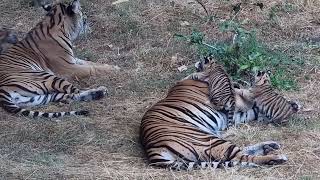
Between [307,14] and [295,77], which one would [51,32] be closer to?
[295,77]

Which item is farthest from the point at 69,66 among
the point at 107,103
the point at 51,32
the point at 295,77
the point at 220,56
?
the point at 295,77

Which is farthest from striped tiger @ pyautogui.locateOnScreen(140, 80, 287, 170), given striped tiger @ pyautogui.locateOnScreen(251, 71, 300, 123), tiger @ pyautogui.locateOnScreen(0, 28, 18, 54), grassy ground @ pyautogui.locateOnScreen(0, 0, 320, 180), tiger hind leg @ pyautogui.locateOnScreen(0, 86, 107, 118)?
tiger @ pyautogui.locateOnScreen(0, 28, 18, 54)

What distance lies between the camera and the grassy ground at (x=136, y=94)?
601 cm

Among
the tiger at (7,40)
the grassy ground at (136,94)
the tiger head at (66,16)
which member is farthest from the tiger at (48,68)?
the tiger at (7,40)

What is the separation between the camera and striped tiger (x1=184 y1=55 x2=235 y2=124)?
6.85 metres

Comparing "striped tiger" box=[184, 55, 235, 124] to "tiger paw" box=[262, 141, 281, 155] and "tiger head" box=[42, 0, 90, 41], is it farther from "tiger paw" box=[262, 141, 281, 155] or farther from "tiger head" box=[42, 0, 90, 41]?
"tiger head" box=[42, 0, 90, 41]

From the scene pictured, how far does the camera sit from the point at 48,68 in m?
8.79

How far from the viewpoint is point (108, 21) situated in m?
10.6

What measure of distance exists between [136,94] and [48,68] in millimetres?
1337

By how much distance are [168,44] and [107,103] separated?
1.98 m

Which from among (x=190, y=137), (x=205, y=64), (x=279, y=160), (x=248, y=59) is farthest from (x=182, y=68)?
(x=279, y=160)

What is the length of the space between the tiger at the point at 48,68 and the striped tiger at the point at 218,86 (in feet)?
4.29

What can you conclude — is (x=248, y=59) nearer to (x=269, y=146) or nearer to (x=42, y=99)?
(x=269, y=146)

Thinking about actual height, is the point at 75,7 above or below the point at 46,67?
above
